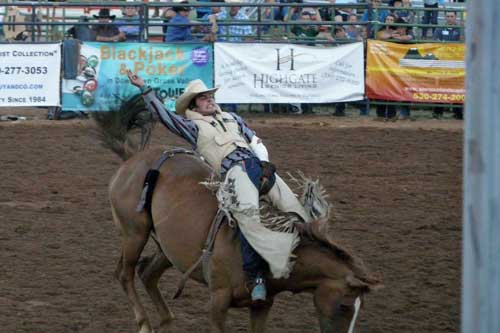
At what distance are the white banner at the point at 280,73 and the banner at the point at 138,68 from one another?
33 centimetres

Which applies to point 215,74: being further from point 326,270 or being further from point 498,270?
point 498,270

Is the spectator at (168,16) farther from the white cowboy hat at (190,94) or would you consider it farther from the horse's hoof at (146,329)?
the horse's hoof at (146,329)

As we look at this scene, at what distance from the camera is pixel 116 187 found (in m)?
5.65

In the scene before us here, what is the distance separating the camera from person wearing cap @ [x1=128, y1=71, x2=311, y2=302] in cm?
453

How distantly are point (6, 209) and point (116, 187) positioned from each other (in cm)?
340

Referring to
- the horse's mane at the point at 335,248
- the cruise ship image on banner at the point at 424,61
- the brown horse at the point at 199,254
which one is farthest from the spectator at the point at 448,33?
the horse's mane at the point at 335,248

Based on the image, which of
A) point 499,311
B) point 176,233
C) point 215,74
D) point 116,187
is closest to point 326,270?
point 176,233

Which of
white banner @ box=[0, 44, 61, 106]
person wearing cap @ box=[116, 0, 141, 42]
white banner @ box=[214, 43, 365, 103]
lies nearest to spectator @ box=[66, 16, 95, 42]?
person wearing cap @ box=[116, 0, 141, 42]

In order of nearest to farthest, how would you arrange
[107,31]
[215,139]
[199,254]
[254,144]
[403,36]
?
[199,254] → [215,139] → [254,144] → [107,31] → [403,36]

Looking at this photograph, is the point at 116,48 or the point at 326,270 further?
the point at 116,48

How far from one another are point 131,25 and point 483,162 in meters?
14.2

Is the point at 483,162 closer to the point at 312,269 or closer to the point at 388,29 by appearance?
the point at 312,269

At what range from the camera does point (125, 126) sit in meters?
6.04

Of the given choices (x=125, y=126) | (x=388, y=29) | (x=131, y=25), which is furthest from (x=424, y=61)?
(x=125, y=126)
